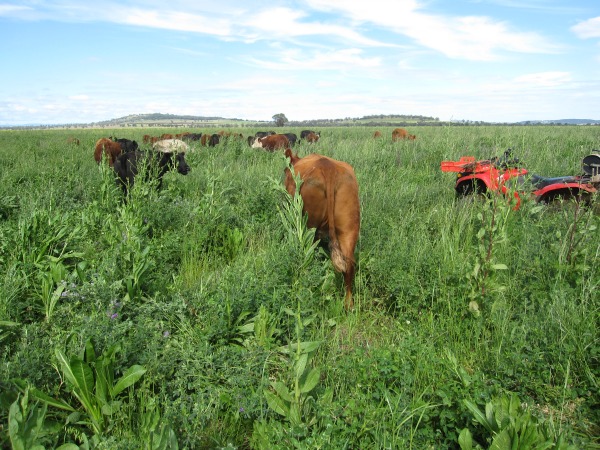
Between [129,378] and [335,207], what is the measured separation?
8.58 feet

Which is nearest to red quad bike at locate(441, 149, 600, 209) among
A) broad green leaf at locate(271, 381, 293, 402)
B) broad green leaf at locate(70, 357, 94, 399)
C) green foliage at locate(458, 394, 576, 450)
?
green foliage at locate(458, 394, 576, 450)

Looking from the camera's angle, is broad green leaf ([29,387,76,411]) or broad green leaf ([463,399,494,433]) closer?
broad green leaf ([463,399,494,433])

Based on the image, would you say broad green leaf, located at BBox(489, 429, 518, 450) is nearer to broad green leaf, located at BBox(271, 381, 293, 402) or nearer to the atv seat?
broad green leaf, located at BBox(271, 381, 293, 402)

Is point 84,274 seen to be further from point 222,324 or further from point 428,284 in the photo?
point 428,284

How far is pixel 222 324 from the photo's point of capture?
10.5 feet

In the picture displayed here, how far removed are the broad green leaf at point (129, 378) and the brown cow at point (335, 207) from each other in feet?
7.44

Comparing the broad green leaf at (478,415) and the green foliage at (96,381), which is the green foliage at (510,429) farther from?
the green foliage at (96,381)

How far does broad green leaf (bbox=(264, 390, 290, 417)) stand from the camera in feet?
7.63

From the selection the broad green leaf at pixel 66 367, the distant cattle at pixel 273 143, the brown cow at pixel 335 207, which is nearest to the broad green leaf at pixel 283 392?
the broad green leaf at pixel 66 367

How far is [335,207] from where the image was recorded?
14.6 ft

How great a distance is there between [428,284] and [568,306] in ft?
3.60

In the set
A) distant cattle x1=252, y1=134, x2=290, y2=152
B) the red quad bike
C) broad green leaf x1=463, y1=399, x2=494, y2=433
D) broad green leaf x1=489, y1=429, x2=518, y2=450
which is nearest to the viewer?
broad green leaf x1=489, y1=429, x2=518, y2=450

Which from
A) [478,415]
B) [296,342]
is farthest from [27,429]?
[478,415]

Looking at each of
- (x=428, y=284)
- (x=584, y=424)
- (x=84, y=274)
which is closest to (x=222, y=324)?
(x=84, y=274)
